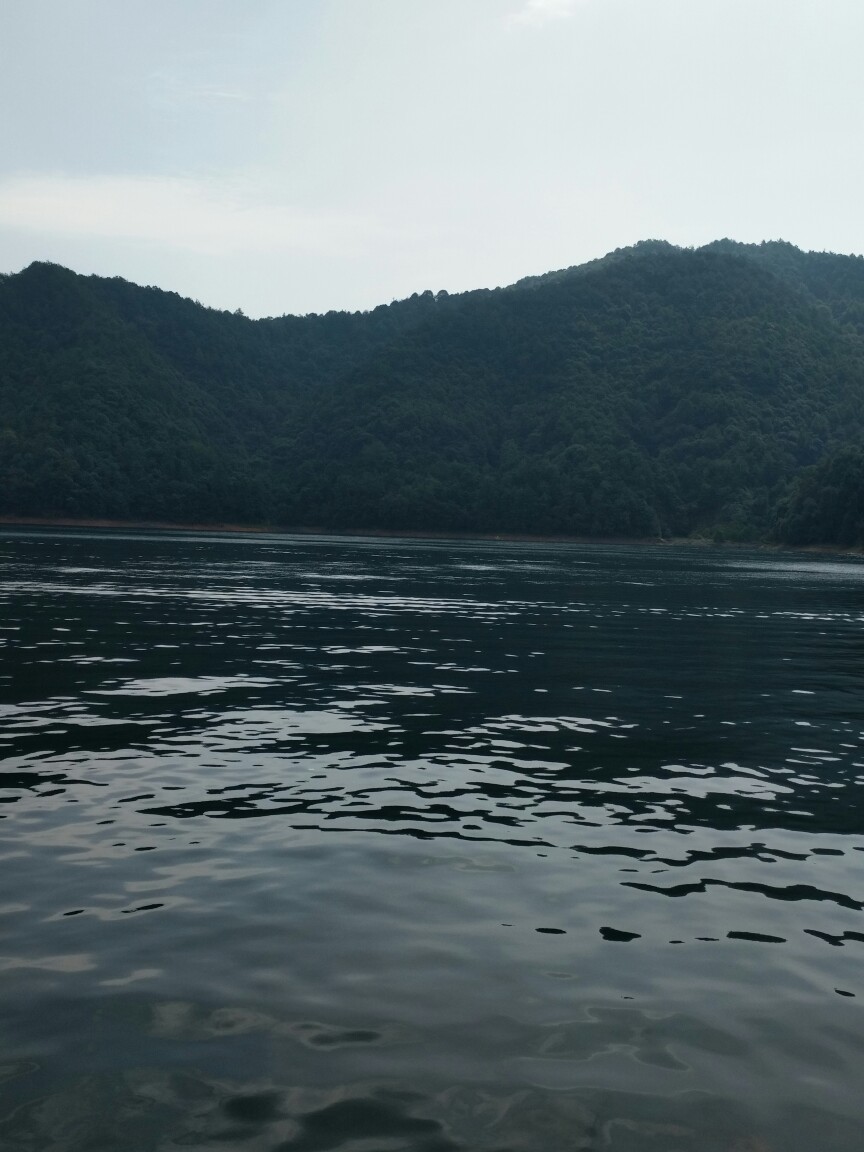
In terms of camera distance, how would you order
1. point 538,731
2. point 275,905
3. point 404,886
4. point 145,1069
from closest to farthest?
point 145,1069 → point 275,905 → point 404,886 → point 538,731

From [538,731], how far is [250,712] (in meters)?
6.52

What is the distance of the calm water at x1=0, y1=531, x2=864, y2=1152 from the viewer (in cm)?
811

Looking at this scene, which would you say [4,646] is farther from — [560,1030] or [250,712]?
[560,1030]

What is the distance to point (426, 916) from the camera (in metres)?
12.1

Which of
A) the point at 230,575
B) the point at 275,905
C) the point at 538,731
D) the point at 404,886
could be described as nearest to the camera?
the point at 275,905

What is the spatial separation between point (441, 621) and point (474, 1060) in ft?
137

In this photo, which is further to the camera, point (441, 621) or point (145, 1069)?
point (441, 621)

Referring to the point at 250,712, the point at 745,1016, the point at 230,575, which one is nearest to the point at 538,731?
the point at 250,712

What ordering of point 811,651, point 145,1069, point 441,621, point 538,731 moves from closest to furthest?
point 145,1069 → point 538,731 → point 811,651 → point 441,621

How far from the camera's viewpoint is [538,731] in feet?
Result: 78.3

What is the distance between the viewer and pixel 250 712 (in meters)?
25.0

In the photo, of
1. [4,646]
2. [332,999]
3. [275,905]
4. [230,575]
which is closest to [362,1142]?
[332,999]

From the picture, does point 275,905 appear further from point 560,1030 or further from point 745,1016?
point 745,1016

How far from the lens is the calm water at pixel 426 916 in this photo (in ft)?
26.6
